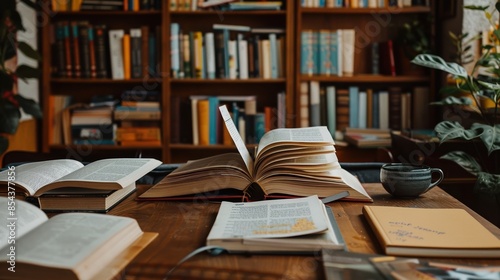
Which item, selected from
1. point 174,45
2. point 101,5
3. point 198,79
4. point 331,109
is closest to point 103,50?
point 101,5

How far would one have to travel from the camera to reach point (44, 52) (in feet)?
12.7

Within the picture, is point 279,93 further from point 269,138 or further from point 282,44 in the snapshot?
point 269,138

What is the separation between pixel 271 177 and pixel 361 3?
2.53 metres

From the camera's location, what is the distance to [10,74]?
3236mm

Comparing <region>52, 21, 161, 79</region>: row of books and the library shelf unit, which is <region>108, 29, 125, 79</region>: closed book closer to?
<region>52, 21, 161, 79</region>: row of books

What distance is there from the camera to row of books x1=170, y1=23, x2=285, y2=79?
383cm

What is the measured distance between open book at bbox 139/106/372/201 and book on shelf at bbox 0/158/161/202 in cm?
8

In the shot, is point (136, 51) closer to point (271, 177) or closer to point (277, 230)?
point (271, 177)

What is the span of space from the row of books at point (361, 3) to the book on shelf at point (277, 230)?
105 inches

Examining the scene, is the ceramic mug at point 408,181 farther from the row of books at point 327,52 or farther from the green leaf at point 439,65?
the row of books at point 327,52

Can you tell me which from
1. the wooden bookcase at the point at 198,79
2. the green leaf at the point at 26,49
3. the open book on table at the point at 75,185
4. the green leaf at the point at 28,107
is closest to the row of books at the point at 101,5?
the wooden bookcase at the point at 198,79

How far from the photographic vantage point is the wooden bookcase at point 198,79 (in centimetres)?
383

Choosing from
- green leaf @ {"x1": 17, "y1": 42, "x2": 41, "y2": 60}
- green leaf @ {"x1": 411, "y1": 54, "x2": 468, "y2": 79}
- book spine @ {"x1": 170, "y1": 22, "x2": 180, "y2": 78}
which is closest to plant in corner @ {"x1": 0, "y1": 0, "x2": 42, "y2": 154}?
green leaf @ {"x1": 17, "y1": 42, "x2": 41, "y2": 60}

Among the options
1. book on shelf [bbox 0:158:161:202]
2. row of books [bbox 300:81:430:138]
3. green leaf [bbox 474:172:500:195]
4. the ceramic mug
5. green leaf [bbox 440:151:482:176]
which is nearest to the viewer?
book on shelf [bbox 0:158:161:202]
